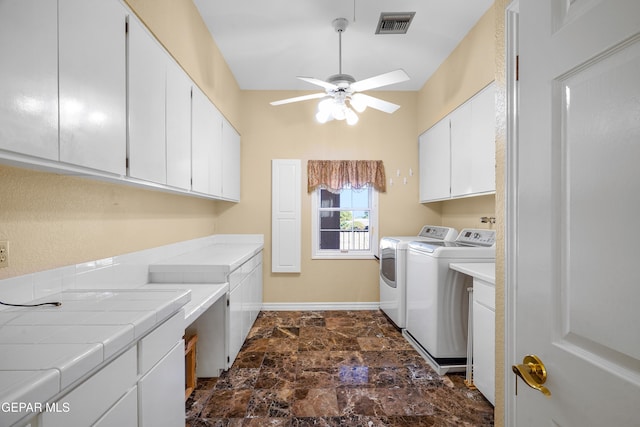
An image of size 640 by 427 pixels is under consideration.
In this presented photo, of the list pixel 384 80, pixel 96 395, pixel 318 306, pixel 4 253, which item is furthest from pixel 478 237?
pixel 4 253

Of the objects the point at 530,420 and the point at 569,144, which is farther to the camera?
the point at 530,420

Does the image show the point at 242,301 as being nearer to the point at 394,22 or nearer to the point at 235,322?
the point at 235,322

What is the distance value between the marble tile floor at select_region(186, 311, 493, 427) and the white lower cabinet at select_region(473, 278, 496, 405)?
0.15m

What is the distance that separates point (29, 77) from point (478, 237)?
318 cm

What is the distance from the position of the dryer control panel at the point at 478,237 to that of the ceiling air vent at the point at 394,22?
79.8 inches

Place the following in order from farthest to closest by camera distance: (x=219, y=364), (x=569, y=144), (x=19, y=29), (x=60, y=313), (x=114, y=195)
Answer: (x=219, y=364)
(x=114, y=195)
(x=60, y=313)
(x=19, y=29)
(x=569, y=144)

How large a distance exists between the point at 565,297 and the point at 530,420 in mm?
378

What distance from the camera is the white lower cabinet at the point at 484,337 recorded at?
1956 mm

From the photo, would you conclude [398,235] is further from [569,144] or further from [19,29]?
[19,29]

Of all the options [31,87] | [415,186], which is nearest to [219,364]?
[31,87]

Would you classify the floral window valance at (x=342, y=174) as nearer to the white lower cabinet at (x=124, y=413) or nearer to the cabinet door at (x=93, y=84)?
the cabinet door at (x=93, y=84)

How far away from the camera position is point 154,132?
1.72m

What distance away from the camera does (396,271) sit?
3330 mm

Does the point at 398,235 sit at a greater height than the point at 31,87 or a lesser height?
lesser
